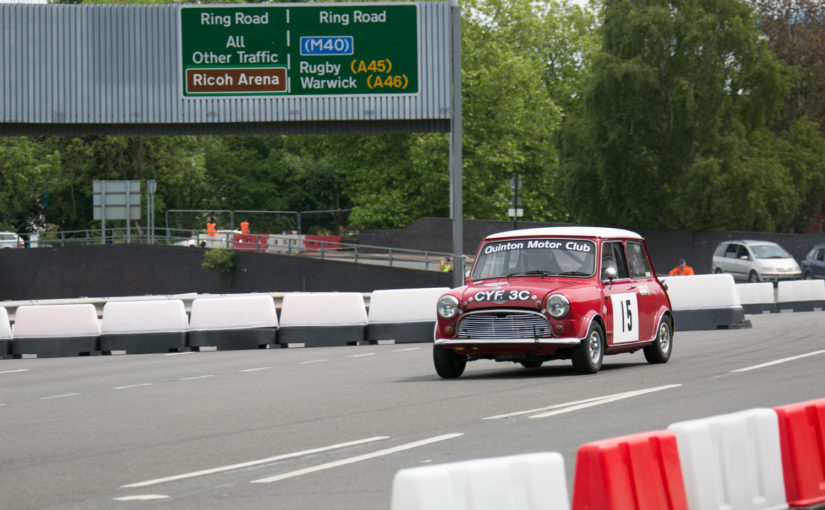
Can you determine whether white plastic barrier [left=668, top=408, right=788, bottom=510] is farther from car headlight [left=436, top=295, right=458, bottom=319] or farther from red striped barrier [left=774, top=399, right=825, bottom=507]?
car headlight [left=436, top=295, right=458, bottom=319]

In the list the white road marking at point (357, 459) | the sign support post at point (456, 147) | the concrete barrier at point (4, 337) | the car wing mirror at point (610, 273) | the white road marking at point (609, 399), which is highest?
the sign support post at point (456, 147)

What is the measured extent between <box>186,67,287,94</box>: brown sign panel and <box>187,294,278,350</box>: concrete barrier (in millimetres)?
11425

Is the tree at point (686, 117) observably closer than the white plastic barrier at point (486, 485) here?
No

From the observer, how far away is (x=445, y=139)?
63594 millimetres

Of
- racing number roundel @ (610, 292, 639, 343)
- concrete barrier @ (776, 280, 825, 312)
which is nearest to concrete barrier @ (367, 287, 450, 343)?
racing number roundel @ (610, 292, 639, 343)

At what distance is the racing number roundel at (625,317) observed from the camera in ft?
53.9

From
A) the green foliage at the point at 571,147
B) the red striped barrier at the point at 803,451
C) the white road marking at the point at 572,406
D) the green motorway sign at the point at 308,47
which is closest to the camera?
the red striped barrier at the point at 803,451

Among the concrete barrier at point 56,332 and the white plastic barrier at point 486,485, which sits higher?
the white plastic barrier at point 486,485

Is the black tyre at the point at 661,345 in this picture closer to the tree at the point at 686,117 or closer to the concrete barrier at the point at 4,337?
the concrete barrier at the point at 4,337

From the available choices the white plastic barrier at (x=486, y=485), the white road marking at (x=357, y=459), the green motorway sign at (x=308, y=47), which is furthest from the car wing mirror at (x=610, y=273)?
the green motorway sign at (x=308, y=47)

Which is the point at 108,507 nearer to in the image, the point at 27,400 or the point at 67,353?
the point at 27,400

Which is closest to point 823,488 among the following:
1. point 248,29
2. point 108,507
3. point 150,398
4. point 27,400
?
point 108,507

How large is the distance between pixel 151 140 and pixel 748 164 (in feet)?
122

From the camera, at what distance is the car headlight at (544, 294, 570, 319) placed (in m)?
15.3
